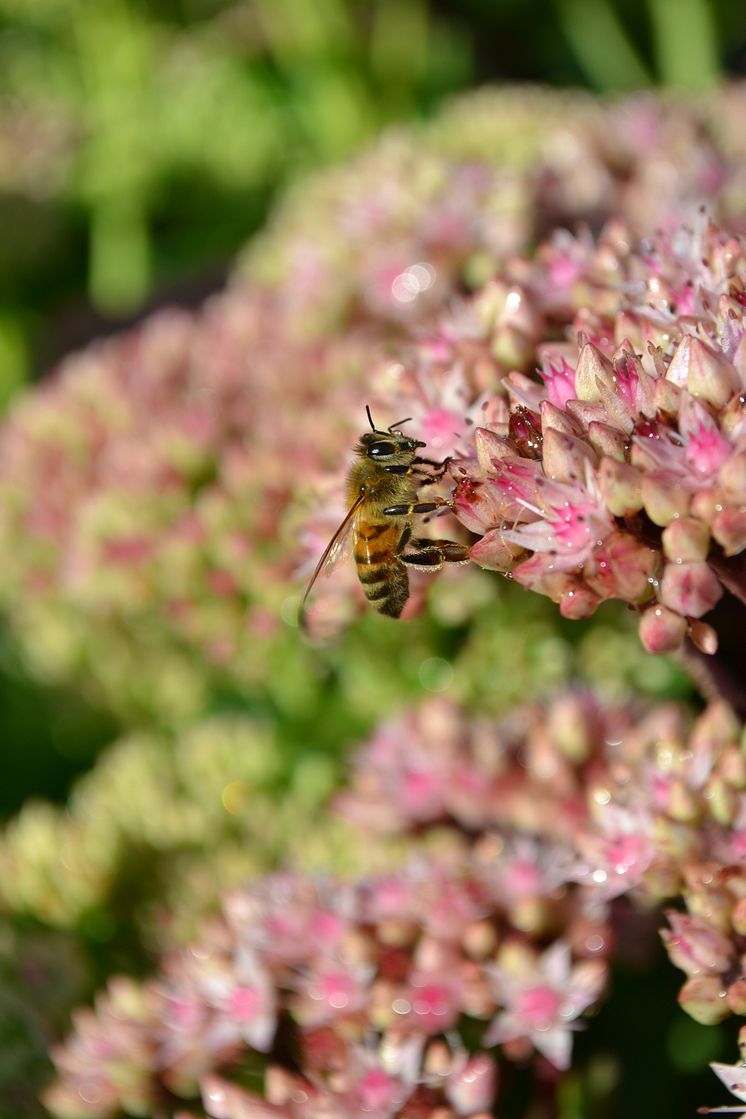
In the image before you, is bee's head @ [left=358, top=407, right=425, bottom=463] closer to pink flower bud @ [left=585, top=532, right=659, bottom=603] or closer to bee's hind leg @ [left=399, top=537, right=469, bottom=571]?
bee's hind leg @ [left=399, top=537, right=469, bottom=571]

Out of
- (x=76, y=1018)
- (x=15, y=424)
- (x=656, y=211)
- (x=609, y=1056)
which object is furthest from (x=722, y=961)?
(x=15, y=424)

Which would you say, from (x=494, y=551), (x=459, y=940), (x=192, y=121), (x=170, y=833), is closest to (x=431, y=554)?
(x=494, y=551)

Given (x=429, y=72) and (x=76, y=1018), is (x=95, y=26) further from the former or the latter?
(x=76, y=1018)

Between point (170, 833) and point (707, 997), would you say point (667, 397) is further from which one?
point (170, 833)

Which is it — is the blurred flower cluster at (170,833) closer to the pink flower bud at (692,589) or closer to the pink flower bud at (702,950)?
the pink flower bud at (702,950)

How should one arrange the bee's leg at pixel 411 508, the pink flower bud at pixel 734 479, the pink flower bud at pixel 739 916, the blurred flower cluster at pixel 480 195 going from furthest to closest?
the blurred flower cluster at pixel 480 195
the bee's leg at pixel 411 508
the pink flower bud at pixel 739 916
the pink flower bud at pixel 734 479

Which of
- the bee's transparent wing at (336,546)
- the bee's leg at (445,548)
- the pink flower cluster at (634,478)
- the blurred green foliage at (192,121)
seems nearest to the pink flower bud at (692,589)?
the pink flower cluster at (634,478)

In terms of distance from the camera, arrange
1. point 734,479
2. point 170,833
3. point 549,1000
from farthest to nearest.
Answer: point 170,833, point 549,1000, point 734,479
